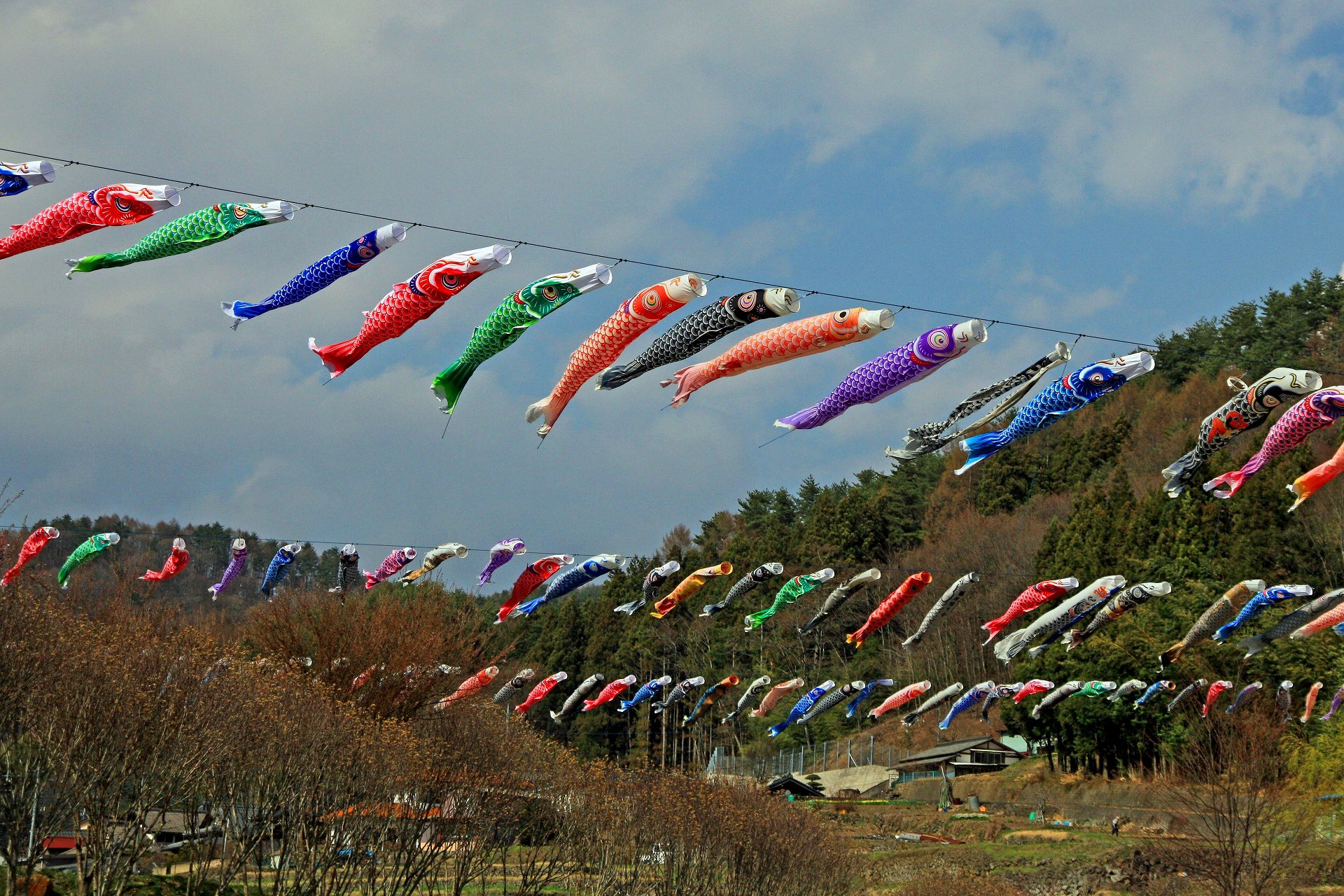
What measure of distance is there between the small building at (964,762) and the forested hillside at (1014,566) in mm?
1965

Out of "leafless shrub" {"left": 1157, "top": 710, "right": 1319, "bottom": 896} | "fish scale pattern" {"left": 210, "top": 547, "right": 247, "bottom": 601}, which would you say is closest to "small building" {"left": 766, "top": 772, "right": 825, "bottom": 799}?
"leafless shrub" {"left": 1157, "top": 710, "right": 1319, "bottom": 896}

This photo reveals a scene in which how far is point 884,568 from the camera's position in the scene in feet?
245

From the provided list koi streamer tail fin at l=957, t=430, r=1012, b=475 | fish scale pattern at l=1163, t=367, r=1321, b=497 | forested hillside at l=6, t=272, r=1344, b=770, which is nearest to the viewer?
fish scale pattern at l=1163, t=367, r=1321, b=497

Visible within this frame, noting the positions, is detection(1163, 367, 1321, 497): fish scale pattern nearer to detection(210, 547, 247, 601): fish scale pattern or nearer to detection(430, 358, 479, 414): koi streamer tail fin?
detection(430, 358, 479, 414): koi streamer tail fin

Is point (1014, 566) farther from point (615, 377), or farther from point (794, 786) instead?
point (615, 377)

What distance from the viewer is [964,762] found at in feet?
187

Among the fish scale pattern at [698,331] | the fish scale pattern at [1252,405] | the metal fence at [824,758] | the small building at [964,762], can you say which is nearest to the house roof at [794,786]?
the small building at [964,762]

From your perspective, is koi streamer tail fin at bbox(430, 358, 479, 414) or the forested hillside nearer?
koi streamer tail fin at bbox(430, 358, 479, 414)

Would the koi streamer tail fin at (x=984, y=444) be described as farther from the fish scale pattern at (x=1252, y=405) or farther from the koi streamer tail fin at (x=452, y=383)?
the koi streamer tail fin at (x=452, y=383)

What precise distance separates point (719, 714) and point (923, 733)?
11.8m

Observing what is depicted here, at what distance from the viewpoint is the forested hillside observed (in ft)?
147

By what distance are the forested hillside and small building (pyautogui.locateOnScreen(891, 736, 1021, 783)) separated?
1.97 m

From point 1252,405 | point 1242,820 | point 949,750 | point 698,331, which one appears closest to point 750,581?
point 1242,820

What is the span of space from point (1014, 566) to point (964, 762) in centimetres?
1254
